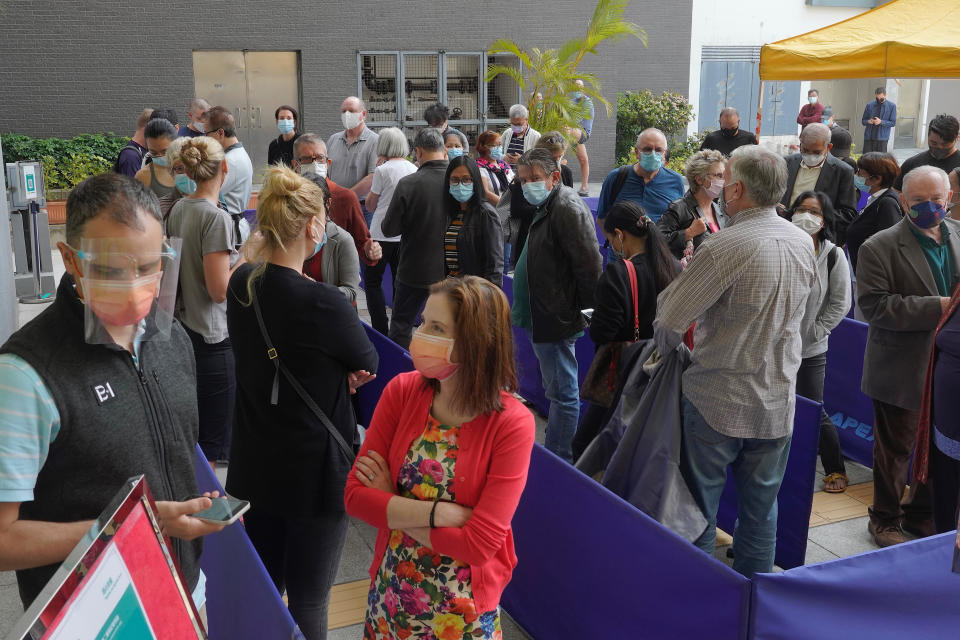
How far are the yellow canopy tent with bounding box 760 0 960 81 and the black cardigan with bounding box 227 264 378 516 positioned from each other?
14.8 ft

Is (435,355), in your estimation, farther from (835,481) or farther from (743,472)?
(835,481)

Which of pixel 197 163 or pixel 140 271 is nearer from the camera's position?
pixel 140 271

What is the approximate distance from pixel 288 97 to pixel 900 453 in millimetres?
15374

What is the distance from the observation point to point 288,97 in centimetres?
1777

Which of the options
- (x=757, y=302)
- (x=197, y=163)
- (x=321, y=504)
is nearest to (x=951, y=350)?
(x=757, y=302)

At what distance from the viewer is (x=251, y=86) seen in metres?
17.4

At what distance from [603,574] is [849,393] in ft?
11.2

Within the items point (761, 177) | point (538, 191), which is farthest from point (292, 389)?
point (538, 191)

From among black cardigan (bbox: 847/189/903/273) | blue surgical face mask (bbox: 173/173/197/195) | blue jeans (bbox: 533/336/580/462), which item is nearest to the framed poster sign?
blue surgical face mask (bbox: 173/173/197/195)

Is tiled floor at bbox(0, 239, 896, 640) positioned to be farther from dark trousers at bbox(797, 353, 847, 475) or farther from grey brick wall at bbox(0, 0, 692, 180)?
grey brick wall at bbox(0, 0, 692, 180)

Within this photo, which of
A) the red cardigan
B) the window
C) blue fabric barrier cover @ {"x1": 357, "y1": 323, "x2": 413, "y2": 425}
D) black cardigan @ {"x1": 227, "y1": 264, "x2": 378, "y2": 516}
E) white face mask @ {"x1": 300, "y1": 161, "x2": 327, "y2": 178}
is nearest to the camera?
the red cardigan

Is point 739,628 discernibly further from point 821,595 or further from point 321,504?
point 321,504

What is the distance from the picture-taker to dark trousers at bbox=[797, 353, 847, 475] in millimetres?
5195

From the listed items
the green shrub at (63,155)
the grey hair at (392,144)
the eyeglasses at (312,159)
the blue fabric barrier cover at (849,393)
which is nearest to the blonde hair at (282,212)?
the eyeglasses at (312,159)
